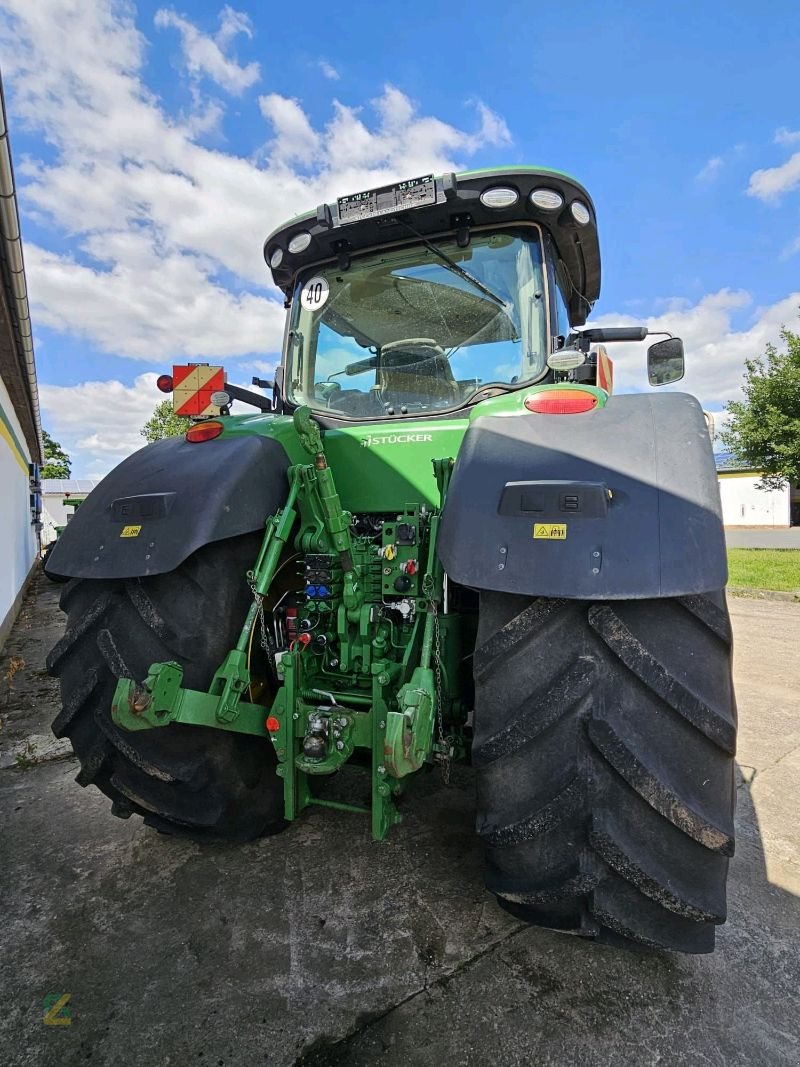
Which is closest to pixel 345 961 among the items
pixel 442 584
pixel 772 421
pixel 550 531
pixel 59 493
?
pixel 442 584

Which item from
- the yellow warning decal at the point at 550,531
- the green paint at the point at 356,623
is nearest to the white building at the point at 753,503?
the green paint at the point at 356,623

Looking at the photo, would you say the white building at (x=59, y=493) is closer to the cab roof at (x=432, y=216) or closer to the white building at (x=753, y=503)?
the cab roof at (x=432, y=216)

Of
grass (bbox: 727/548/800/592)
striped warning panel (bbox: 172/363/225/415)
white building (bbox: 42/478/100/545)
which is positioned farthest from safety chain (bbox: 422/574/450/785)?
white building (bbox: 42/478/100/545)

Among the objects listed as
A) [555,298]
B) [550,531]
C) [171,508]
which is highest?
[555,298]

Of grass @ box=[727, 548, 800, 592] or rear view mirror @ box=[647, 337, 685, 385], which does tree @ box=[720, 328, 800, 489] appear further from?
rear view mirror @ box=[647, 337, 685, 385]

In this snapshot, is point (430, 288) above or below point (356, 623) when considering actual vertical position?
above

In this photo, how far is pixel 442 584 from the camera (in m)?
2.13

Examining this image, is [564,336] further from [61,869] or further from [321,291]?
[61,869]

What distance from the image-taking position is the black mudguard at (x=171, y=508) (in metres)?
2.01

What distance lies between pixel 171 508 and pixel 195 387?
8.46 ft

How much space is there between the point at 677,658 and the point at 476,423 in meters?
0.93

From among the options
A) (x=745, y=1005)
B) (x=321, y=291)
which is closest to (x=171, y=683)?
(x=745, y=1005)

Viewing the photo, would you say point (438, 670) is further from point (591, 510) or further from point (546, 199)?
point (546, 199)

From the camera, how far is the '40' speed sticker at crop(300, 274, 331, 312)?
3.01m
